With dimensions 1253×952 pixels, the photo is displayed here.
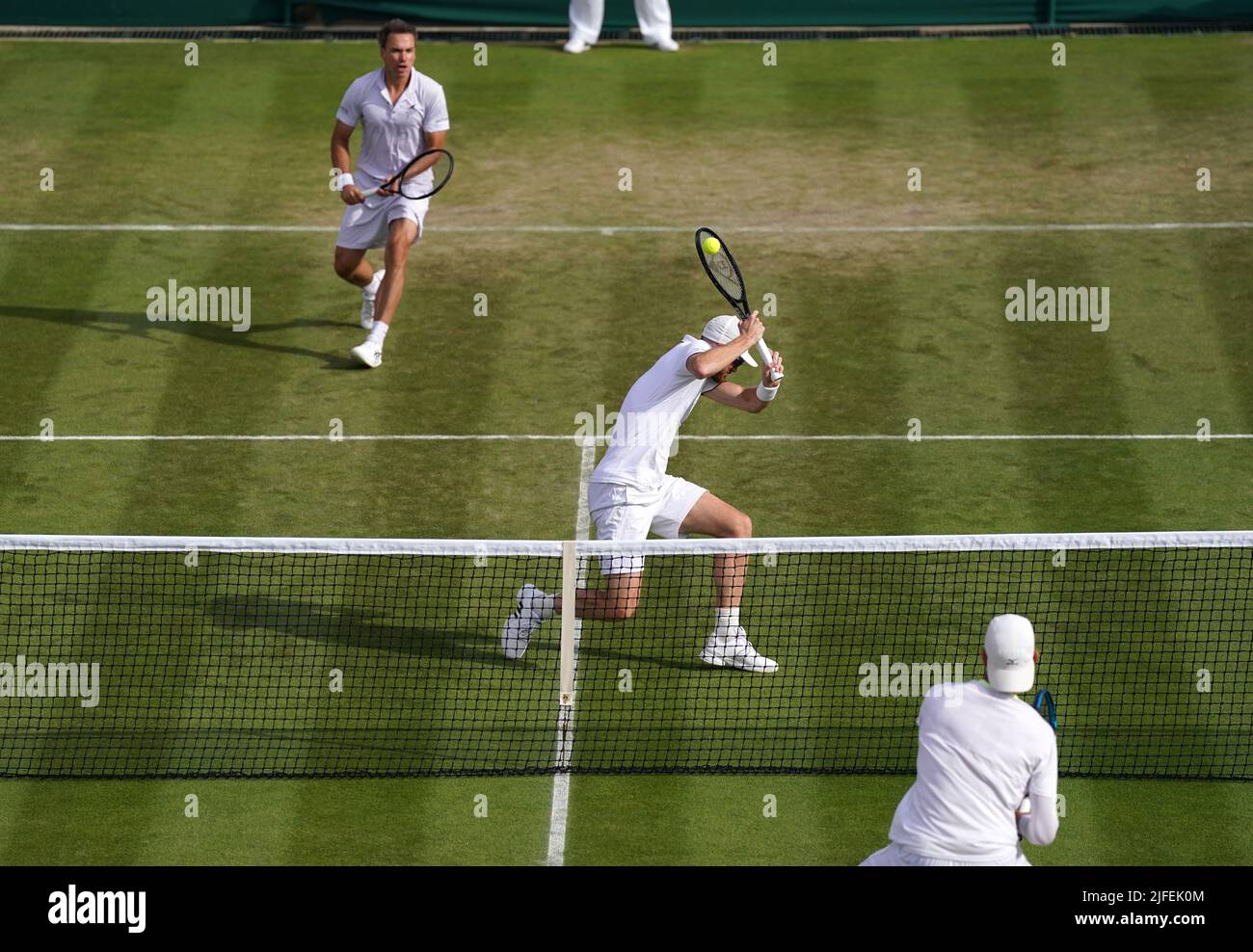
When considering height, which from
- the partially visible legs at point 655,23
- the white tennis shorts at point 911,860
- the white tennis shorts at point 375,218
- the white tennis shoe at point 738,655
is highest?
the partially visible legs at point 655,23

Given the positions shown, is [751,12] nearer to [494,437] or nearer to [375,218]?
[375,218]

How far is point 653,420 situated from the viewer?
1334cm

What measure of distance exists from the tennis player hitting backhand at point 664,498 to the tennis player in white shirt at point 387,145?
15.4ft

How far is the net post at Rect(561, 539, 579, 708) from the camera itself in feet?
40.7

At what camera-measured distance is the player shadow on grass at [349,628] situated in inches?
535

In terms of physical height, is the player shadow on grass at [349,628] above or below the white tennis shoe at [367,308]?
below

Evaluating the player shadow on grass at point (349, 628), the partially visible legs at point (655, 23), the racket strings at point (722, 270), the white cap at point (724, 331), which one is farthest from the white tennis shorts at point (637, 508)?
the partially visible legs at point (655, 23)

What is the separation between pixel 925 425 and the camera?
17078 mm

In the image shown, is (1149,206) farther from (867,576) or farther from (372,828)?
(372,828)

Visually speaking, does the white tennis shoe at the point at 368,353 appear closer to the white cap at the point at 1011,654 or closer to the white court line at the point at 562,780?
the white court line at the point at 562,780

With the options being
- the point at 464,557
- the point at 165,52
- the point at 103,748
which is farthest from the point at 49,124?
the point at 103,748

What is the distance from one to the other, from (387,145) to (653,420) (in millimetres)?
5399

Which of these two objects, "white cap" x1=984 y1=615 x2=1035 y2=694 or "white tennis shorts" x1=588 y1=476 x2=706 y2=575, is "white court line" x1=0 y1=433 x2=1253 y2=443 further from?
"white cap" x1=984 y1=615 x2=1035 y2=694

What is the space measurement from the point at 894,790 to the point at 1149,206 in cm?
1082
